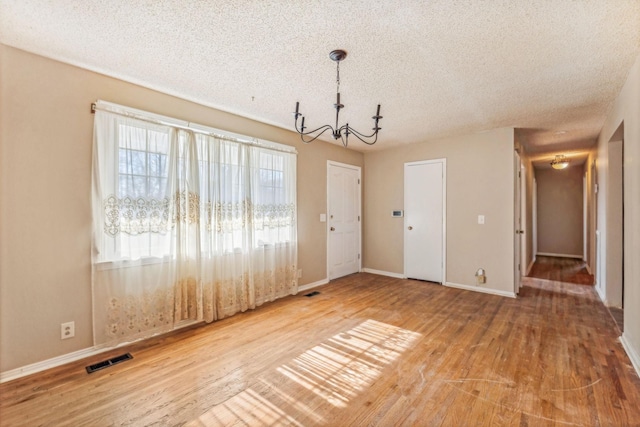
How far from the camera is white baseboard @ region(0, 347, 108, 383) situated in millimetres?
2162

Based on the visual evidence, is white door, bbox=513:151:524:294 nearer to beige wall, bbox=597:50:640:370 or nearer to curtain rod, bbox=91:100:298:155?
beige wall, bbox=597:50:640:370

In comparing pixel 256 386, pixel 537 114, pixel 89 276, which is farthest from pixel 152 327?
pixel 537 114

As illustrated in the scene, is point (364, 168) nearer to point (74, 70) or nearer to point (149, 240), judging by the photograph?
point (149, 240)

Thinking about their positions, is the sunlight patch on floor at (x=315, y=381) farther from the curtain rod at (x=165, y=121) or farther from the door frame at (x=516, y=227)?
the curtain rod at (x=165, y=121)

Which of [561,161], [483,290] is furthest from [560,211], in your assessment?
[483,290]

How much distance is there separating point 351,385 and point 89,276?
2.41 meters

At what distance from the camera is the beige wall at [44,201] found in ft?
7.14

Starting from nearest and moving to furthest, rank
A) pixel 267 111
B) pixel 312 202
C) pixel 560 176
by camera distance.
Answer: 1. pixel 267 111
2. pixel 312 202
3. pixel 560 176

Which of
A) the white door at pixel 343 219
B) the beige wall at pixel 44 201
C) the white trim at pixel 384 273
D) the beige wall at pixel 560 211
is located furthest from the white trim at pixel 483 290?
the beige wall at pixel 560 211

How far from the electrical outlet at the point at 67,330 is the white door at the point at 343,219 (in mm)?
3454

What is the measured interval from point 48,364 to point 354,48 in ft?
11.5

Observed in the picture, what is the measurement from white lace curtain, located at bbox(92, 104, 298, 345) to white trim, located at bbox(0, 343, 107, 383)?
0.09 meters

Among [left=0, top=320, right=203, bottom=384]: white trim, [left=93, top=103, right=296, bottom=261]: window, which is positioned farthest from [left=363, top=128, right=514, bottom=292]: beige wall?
[left=0, top=320, right=203, bottom=384]: white trim

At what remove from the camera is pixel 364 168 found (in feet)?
19.5
